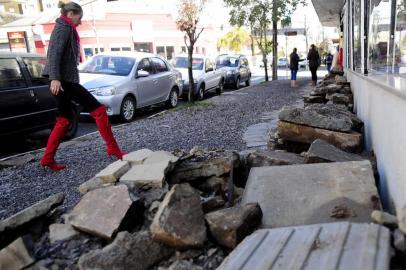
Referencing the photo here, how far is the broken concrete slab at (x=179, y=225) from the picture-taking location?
7.82 ft

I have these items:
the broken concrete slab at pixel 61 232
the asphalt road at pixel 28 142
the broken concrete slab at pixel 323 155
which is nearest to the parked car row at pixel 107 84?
the asphalt road at pixel 28 142

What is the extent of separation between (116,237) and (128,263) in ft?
0.72

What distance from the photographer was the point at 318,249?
1935 mm

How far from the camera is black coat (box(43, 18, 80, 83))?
4.70m

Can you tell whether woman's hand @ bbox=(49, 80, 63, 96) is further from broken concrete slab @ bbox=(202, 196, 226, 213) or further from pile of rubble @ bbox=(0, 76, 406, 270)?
broken concrete slab @ bbox=(202, 196, 226, 213)

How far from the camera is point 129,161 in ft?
12.3

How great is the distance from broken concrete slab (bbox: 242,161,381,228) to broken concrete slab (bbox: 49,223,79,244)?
122cm

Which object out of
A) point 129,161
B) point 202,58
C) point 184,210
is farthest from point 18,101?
point 202,58

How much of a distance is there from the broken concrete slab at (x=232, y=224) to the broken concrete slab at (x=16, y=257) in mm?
1111

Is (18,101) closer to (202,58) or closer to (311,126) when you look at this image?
(311,126)

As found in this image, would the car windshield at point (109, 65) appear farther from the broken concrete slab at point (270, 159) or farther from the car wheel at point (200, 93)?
the broken concrete slab at point (270, 159)

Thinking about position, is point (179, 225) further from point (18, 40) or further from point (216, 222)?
point (18, 40)

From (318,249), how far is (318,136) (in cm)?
250

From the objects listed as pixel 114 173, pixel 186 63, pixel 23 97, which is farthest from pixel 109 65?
pixel 114 173
